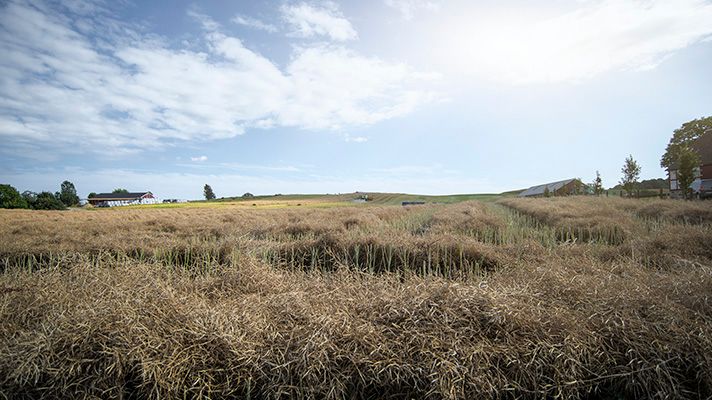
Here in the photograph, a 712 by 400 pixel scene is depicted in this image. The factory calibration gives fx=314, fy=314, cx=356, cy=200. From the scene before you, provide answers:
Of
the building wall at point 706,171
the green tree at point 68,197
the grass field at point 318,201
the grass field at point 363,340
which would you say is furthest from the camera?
the green tree at point 68,197

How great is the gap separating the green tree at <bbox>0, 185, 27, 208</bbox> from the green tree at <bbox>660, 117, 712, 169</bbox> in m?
96.7

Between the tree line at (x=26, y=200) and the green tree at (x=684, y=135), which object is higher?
the green tree at (x=684, y=135)

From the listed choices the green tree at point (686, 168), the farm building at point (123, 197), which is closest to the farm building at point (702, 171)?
the green tree at point (686, 168)

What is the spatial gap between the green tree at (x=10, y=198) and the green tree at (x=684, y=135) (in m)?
96.7

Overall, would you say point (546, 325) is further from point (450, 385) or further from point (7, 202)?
point (7, 202)

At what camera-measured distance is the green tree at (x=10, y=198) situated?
1721 inches

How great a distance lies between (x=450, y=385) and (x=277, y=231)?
11121 mm

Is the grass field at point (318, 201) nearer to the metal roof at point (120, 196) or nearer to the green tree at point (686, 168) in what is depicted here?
the green tree at point (686, 168)

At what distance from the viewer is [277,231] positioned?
12883 millimetres

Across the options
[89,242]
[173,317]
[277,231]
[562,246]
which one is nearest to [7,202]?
[89,242]

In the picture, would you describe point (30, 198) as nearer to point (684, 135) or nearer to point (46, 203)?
point (46, 203)

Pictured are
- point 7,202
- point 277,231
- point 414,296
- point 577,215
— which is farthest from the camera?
point 7,202

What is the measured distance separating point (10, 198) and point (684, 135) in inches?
4037

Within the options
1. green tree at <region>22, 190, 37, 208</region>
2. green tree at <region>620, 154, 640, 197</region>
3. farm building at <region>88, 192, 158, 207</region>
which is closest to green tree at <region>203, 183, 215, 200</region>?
farm building at <region>88, 192, 158, 207</region>
